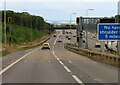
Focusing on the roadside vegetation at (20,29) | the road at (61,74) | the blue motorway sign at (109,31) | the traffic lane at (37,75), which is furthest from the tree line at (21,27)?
the traffic lane at (37,75)

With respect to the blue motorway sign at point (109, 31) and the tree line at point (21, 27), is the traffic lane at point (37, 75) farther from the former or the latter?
the tree line at point (21, 27)

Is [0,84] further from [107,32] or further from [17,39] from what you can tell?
[17,39]

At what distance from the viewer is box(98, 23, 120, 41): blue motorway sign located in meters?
33.2

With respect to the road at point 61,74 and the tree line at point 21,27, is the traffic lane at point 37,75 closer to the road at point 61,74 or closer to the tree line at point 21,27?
the road at point 61,74

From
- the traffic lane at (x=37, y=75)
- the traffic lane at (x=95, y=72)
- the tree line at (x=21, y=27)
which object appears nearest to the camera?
the traffic lane at (x=37, y=75)

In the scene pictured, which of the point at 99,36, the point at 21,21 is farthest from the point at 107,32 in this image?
the point at 21,21

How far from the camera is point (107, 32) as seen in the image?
111 feet

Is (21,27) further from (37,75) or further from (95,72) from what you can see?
(37,75)

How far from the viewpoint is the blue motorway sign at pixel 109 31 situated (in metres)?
33.2

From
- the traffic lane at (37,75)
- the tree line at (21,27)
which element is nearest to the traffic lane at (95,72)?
the traffic lane at (37,75)

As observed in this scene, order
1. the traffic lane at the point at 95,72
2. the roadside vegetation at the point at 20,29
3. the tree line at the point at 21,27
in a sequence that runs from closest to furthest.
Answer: the traffic lane at the point at 95,72 → the roadside vegetation at the point at 20,29 → the tree line at the point at 21,27

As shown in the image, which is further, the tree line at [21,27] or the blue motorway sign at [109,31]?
the tree line at [21,27]

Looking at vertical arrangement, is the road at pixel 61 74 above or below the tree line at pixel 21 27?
below

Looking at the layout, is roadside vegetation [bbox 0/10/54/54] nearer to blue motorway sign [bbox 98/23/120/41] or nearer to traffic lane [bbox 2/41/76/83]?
blue motorway sign [bbox 98/23/120/41]
